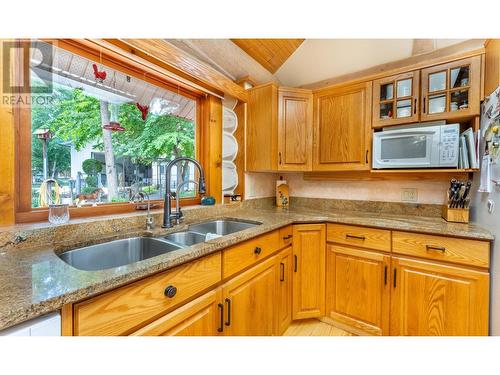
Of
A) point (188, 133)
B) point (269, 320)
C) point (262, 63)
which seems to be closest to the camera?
point (269, 320)

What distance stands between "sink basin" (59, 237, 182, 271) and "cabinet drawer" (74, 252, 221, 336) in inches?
8.1

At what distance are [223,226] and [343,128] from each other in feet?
4.44

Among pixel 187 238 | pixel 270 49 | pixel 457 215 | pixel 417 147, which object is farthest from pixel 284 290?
pixel 270 49

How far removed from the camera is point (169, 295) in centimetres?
82

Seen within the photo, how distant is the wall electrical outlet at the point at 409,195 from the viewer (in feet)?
6.20

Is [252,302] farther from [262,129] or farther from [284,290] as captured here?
[262,129]

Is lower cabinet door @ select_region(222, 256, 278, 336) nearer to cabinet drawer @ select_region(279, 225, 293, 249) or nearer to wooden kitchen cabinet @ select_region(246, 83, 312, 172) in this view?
cabinet drawer @ select_region(279, 225, 293, 249)

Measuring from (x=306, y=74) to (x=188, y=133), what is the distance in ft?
4.66

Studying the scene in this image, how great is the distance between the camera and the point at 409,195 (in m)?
1.92

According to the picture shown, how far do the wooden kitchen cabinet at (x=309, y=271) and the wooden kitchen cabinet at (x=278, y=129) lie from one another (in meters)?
0.63

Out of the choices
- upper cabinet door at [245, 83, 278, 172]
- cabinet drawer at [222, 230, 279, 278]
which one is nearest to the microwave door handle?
upper cabinet door at [245, 83, 278, 172]
